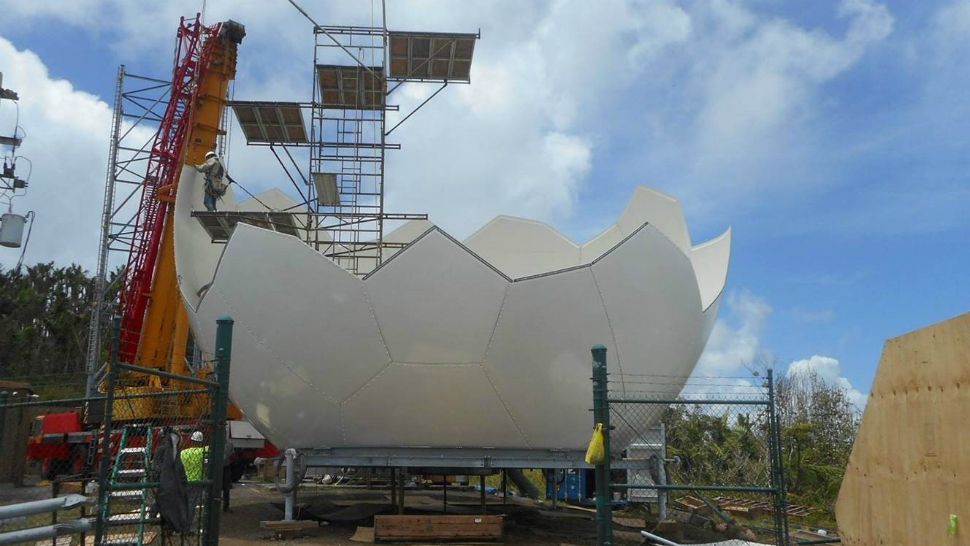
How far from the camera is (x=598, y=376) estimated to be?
5738 mm

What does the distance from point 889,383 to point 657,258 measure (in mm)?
6070

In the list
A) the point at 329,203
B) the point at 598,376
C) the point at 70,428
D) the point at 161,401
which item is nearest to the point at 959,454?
the point at 598,376

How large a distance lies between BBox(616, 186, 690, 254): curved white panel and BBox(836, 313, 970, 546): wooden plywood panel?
27.4ft

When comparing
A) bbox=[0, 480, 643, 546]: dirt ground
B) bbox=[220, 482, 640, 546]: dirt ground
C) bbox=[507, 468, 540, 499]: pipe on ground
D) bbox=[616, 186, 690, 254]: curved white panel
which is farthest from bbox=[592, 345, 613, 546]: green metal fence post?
bbox=[507, 468, 540, 499]: pipe on ground

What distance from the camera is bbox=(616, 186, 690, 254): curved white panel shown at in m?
12.2

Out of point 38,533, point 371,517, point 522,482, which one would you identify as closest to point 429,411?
point 371,517

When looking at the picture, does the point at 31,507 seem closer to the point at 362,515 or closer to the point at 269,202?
the point at 362,515

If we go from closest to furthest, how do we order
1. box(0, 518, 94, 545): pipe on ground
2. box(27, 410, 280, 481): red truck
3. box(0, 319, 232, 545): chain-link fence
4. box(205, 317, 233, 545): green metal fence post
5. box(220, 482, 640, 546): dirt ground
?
box(0, 518, 94, 545): pipe on ground < box(0, 319, 232, 545): chain-link fence < box(205, 317, 233, 545): green metal fence post < box(220, 482, 640, 546): dirt ground < box(27, 410, 280, 481): red truck

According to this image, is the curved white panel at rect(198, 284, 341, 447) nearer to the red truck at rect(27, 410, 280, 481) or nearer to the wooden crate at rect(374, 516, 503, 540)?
the wooden crate at rect(374, 516, 503, 540)

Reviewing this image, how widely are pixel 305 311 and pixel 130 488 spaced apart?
398 centimetres

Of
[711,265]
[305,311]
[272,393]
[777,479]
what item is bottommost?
[777,479]

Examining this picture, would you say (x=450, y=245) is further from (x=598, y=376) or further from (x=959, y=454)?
(x=959, y=454)

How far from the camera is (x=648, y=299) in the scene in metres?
9.49

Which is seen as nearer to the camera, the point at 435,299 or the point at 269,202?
the point at 435,299
